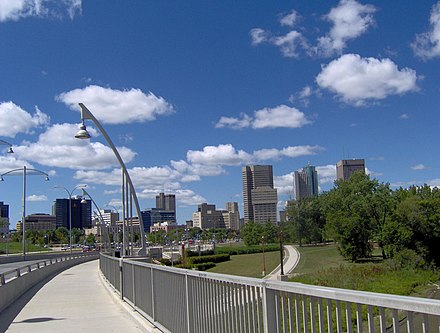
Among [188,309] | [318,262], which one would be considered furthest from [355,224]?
[188,309]

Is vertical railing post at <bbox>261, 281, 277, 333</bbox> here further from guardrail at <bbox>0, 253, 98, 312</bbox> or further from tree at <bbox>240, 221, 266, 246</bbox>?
tree at <bbox>240, 221, 266, 246</bbox>

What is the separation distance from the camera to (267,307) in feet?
16.1

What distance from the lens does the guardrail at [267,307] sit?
3.28 metres

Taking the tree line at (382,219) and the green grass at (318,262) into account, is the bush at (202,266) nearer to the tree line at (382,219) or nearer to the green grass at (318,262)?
the green grass at (318,262)

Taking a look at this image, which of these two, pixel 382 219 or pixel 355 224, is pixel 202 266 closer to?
pixel 355 224

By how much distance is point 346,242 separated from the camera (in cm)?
8094

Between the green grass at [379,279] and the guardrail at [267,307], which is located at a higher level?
the guardrail at [267,307]

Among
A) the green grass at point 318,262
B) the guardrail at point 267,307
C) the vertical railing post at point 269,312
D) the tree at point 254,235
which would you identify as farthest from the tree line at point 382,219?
the vertical railing post at point 269,312

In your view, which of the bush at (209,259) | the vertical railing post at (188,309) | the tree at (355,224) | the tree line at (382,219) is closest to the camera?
the vertical railing post at (188,309)

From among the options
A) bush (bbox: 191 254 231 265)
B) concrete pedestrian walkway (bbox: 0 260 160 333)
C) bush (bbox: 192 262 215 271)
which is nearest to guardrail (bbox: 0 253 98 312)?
concrete pedestrian walkway (bbox: 0 260 160 333)

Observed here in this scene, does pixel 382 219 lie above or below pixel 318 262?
above

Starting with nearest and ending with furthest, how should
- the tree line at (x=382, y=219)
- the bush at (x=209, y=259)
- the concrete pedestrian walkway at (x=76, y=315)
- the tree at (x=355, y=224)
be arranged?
the concrete pedestrian walkway at (x=76, y=315)
the tree line at (x=382, y=219)
the tree at (x=355, y=224)
the bush at (x=209, y=259)

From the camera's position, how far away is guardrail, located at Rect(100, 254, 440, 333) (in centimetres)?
328

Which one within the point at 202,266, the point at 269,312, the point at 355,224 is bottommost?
the point at 202,266
